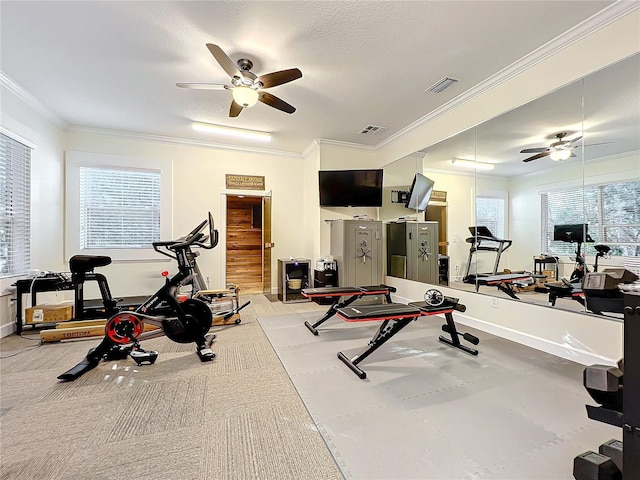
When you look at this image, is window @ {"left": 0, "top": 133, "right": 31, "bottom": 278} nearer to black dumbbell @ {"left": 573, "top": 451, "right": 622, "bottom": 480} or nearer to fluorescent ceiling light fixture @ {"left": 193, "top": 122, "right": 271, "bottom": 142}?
fluorescent ceiling light fixture @ {"left": 193, "top": 122, "right": 271, "bottom": 142}

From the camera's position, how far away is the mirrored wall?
247cm

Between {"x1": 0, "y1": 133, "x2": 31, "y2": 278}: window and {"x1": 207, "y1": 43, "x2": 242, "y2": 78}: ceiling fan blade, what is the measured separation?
3112mm

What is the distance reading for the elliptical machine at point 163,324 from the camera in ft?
8.99

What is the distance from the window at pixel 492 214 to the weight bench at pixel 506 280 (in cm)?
53

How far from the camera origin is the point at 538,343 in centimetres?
293

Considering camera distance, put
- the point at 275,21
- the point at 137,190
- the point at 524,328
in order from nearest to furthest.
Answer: the point at 275,21, the point at 524,328, the point at 137,190

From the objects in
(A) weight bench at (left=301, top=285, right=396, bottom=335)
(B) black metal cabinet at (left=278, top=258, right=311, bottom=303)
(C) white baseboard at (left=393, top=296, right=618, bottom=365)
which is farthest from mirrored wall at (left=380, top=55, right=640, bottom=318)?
(B) black metal cabinet at (left=278, top=258, right=311, bottom=303)

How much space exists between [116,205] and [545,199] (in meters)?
6.60

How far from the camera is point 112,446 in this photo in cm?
164

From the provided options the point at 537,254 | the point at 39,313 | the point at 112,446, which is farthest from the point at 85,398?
the point at 537,254

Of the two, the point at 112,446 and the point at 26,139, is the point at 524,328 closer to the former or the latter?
the point at 112,446

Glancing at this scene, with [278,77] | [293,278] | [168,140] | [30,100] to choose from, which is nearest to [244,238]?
[293,278]

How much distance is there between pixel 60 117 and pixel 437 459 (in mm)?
6573

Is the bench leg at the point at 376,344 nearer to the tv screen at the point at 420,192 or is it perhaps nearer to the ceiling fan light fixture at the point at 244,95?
the tv screen at the point at 420,192
